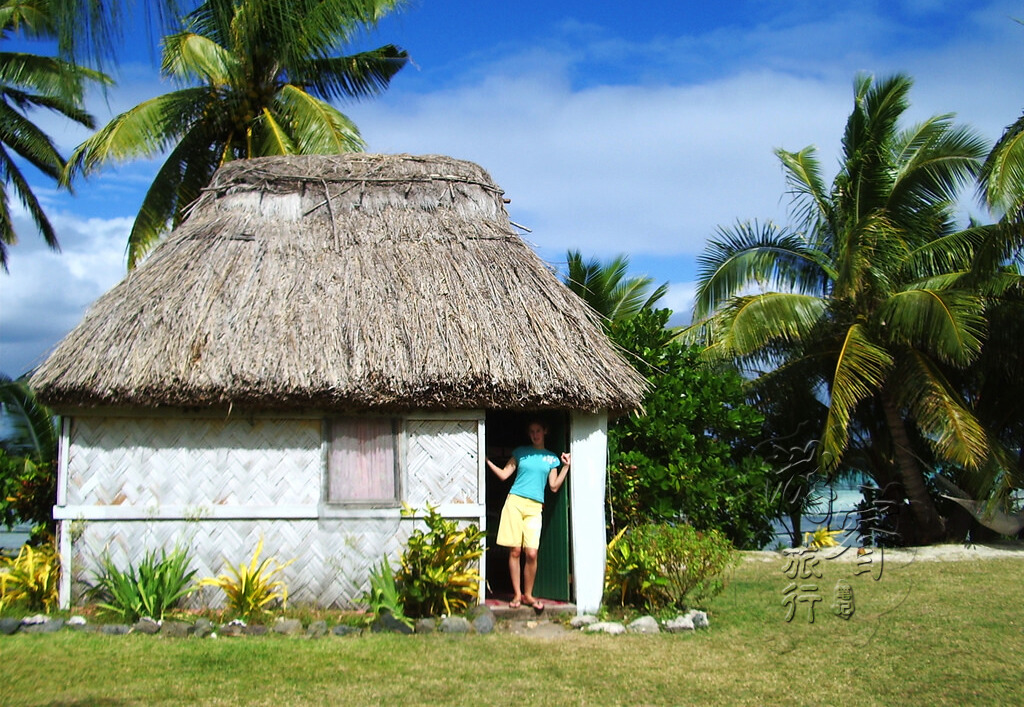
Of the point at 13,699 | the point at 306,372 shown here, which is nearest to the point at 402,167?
the point at 306,372

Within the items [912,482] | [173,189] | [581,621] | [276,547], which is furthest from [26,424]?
[912,482]

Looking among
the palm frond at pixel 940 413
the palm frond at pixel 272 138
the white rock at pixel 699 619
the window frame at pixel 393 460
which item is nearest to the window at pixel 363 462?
the window frame at pixel 393 460

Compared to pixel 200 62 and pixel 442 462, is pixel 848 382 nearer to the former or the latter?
pixel 442 462

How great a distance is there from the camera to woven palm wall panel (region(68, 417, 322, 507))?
798 centimetres

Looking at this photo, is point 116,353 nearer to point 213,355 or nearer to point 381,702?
point 213,355

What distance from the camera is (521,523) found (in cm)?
810

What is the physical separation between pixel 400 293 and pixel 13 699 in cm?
449

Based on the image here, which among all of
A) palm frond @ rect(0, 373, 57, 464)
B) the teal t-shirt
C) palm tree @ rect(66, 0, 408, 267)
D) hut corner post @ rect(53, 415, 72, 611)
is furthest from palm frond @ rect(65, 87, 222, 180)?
the teal t-shirt

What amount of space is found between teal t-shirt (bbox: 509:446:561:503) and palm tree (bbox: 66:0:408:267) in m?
7.00

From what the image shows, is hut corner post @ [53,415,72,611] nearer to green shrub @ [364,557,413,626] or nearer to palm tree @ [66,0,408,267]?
green shrub @ [364,557,413,626]

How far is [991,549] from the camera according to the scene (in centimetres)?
1309

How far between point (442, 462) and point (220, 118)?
9509mm

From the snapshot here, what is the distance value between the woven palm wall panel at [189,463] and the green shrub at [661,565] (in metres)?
2.68

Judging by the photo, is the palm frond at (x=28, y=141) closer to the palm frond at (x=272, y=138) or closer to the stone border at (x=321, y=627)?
the palm frond at (x=272, y=138)
